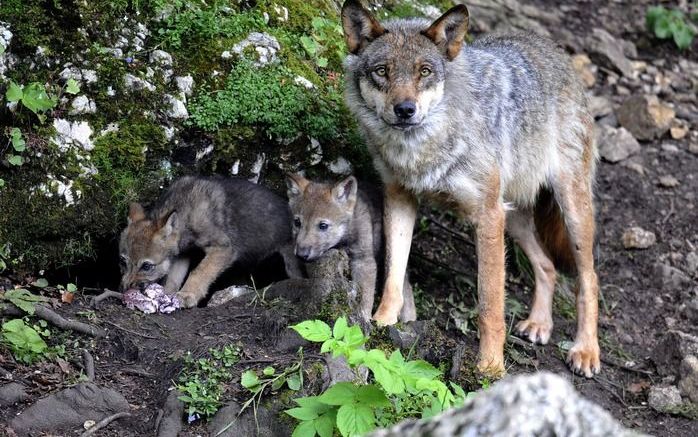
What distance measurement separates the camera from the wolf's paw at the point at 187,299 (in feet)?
20.8

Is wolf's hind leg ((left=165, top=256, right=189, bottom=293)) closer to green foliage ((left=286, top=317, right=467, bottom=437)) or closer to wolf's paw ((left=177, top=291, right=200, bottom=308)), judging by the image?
wolf's paw ((left=177, top=291, right=200, bottom=308))

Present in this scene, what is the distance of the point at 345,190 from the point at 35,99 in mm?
2355

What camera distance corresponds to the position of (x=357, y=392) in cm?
423

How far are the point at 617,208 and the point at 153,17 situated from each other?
4.88m

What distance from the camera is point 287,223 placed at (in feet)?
23.4

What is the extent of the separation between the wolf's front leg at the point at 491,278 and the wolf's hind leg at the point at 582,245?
0.92 metres

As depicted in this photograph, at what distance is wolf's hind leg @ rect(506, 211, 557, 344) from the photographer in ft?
23.6

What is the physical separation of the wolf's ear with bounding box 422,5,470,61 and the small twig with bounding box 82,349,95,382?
3075 mm

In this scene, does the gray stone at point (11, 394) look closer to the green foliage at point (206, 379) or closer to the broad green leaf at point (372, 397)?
the green foliage at point (206, 379)

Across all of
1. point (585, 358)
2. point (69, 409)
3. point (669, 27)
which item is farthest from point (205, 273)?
point (669, 27)

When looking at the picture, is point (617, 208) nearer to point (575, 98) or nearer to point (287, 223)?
point (575, 98)

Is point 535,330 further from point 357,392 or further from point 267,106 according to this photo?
point 357,392

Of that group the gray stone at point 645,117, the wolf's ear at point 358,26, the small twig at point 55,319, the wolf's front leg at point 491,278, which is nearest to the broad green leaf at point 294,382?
the small twig at point 55,319

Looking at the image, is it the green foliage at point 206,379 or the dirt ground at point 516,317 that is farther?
the dirt ground at point 516,317
